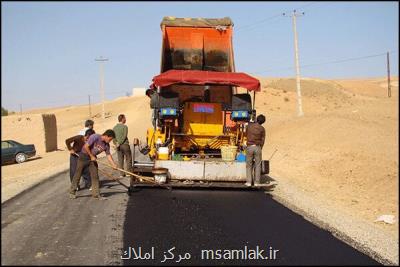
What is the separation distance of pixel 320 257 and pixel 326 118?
Result: 2038 centimetres

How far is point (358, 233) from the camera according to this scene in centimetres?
866

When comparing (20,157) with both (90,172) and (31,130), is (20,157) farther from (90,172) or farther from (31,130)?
(90,172)

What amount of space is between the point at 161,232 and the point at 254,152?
4.54 m

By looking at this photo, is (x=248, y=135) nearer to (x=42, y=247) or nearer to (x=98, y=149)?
(x=98, y=149)

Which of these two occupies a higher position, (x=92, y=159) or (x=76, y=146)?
(x=76, y=146)

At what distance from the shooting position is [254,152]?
11227mm

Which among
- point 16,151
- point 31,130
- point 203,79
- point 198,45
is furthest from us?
point 31,130

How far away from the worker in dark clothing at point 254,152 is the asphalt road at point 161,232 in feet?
3.33

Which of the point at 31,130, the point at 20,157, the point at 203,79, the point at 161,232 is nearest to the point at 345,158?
the point at 203,79

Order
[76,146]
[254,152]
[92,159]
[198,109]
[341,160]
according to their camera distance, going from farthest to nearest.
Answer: [341,160] → [198,109] → [254,152] → [76,146] → [92,159]

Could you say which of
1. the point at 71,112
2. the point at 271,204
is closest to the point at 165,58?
the point at 271,204

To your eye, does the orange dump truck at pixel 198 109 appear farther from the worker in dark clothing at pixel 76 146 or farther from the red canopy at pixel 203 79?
the worker in dark clothing at pixel 76 146

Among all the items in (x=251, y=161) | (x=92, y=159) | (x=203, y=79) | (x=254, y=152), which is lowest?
(x=251, y=161)

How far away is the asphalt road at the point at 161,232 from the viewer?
5705 mm
